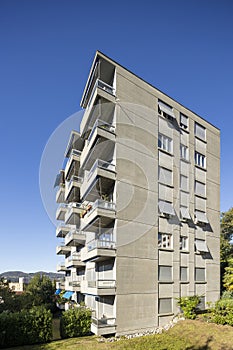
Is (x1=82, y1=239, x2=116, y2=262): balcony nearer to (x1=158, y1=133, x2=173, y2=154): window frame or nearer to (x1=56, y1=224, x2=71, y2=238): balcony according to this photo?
(x1=158, y1=133, x2=173, y2=154): window frame

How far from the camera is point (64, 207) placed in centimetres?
2995

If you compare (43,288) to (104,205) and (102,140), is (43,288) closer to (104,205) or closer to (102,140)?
(104,205)

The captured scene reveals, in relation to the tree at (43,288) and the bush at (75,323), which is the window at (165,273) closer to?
→ the bush at (75,323)

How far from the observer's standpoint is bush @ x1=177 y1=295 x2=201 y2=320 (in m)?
20.7

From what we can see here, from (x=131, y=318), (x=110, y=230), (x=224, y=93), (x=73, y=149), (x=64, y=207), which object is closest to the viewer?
(x=131, y=318)

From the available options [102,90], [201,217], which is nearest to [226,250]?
[201,217]

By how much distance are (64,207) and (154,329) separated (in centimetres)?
1520

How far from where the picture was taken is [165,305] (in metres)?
20.4

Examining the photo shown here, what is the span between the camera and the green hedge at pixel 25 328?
52.7 ft

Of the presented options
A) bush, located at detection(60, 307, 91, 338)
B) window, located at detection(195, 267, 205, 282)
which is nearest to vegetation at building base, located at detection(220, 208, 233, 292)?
window, located at detection(195, 267, 205, 282)

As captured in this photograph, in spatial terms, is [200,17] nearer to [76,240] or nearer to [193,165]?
[193,165]

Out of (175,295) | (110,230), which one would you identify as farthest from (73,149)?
(175,295)

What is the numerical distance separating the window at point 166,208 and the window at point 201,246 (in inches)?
169

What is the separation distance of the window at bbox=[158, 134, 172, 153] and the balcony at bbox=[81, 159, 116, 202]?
5.19 metres
